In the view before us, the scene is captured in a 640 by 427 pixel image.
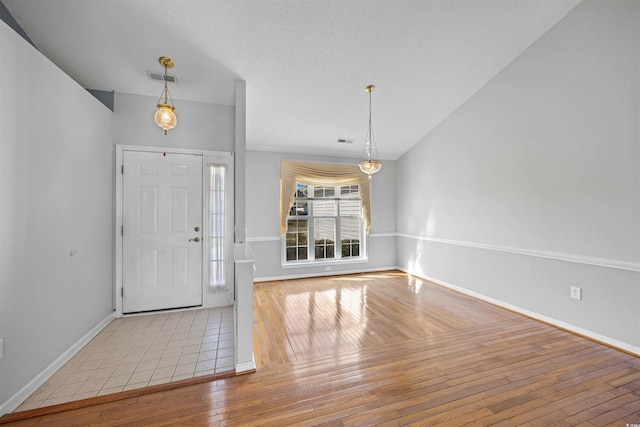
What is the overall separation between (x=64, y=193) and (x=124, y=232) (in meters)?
0.99

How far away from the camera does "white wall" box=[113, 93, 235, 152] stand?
3229mm

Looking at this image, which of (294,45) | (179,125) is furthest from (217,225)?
(294,45)

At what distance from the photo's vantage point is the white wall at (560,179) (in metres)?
2.54

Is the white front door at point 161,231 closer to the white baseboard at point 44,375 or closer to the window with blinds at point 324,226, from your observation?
the white baseboard at point 44,375

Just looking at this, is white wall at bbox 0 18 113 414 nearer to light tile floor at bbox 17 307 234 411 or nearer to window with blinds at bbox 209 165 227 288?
light tile floor at bbox 17 307 234 411

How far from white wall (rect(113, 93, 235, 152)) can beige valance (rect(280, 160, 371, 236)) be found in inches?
62.2

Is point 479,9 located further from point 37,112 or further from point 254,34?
point 37,112

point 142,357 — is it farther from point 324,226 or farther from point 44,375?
point 324,226

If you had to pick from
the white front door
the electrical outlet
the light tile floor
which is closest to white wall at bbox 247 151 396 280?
the white front door

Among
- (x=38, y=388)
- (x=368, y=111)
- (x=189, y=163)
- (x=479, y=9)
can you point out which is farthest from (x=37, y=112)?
(x=479, y=9)

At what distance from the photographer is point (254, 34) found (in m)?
2.56

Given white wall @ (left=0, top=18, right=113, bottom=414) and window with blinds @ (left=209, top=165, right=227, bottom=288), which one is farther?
window with blinds @ (left=209, top=165, right=227, bottom=288)

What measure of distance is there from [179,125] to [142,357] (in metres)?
2.68

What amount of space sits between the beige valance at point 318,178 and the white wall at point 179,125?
62.2 inches
